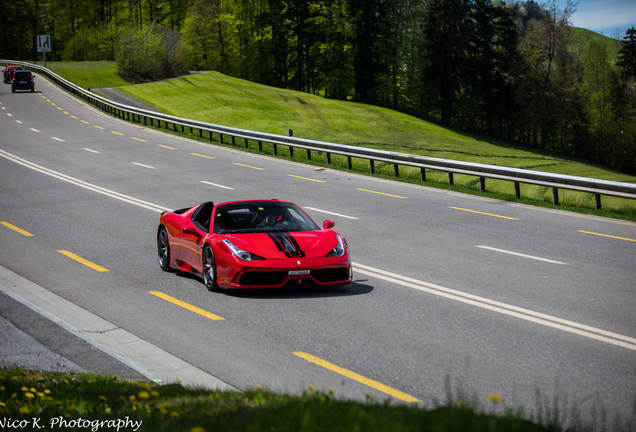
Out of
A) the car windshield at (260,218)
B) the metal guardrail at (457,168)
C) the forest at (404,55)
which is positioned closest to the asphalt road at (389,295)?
the car windshield at (260,218)

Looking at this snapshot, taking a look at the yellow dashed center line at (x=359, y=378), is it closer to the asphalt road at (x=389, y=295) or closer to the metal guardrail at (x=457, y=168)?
the asphalt road at (x=389, y=295)

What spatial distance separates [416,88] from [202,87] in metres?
30.6

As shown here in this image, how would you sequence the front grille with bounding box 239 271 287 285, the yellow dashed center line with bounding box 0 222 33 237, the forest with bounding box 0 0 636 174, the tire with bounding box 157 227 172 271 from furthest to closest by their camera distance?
the forest with bounding box 0 0 636 174 → the yellow dashed center line with bounding box 0 222 33 237 → the tire with bounding box 157 227 172 271 → the front grille with bounding box 239 271 287 285

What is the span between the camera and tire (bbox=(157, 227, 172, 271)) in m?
10.5

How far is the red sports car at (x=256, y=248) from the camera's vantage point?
8.66 m

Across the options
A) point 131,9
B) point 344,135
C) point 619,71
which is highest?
point 131,9

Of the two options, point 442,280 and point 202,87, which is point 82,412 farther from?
point 202,87

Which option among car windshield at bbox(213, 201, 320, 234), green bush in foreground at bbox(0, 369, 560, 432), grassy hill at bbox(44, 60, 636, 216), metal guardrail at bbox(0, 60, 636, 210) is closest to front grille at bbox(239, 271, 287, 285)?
car windshield at bbox(213, 201, 320, 234)

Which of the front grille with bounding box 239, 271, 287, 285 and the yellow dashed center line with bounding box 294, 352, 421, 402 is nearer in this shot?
the yellow dashed center line with bounding box 294, 352, 421, 402

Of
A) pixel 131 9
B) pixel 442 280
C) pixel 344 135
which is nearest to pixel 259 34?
pixel 131 9

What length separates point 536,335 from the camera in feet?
22.9

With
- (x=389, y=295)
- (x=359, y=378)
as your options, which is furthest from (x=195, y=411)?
(x=389, y=295)

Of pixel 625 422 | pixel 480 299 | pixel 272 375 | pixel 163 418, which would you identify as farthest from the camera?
pixel 480 299

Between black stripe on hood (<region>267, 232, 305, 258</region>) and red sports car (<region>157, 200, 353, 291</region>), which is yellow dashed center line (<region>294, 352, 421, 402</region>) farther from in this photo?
black stripe on hood (<region>267, 232, 305, 258</region>)
